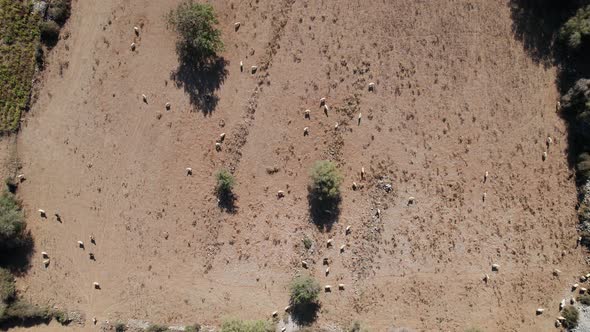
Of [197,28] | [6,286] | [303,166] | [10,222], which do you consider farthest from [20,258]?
[303,166]

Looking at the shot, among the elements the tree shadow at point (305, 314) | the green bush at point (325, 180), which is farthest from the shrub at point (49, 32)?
the tree shadow at point (305, 314)

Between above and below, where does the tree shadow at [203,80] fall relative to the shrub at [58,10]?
below

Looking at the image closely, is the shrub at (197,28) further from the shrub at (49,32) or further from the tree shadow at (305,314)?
the tree shadow at (305,314)

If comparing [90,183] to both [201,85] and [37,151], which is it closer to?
[37,151]

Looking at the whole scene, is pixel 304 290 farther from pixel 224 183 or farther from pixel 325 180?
Result: pixel 224 183

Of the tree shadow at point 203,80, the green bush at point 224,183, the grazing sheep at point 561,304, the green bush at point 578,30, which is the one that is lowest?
the grazing sheep at point 561,304

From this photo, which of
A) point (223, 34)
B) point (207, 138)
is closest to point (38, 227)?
point (207, 138)
